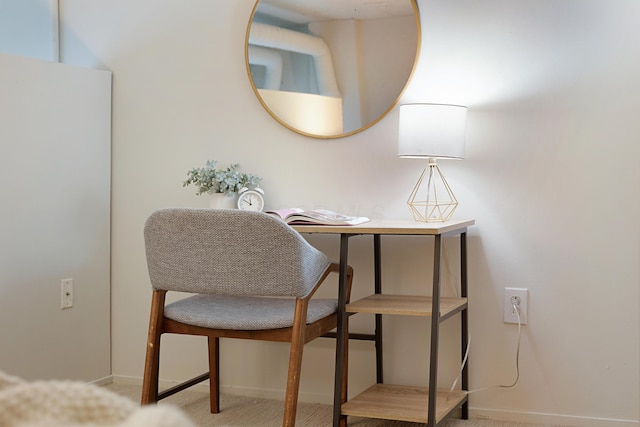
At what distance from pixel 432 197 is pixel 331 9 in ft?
2.38

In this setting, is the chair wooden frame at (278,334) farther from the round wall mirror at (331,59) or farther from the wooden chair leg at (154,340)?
the round wall mirror at (331,59)

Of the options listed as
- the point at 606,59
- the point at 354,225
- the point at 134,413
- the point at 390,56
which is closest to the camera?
the point at 134,413

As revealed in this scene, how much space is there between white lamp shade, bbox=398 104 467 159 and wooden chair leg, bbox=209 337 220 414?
979 mm

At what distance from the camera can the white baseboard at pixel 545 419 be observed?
251cm

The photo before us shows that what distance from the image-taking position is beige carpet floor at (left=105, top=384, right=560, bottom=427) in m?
2.58

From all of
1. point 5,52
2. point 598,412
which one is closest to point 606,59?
point 598,412

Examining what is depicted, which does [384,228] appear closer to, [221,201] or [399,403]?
[399,403]

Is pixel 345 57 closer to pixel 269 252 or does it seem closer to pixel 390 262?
pixel 390 262

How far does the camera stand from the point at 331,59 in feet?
9.04

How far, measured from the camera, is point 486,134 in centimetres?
262

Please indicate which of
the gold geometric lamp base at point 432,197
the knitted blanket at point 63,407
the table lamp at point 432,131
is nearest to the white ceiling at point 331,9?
the table lamp at point 432,131

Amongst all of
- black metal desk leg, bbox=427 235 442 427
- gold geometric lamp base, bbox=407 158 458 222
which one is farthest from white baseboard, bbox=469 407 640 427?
gold geometric lamp base, bbox=407 158 458 222

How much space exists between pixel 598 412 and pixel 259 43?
1674 mm

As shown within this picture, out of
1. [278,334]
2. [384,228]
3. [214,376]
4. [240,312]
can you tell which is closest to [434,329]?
[384,228]
